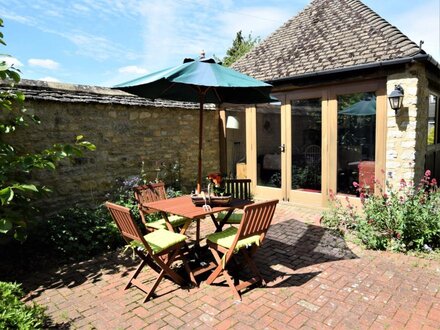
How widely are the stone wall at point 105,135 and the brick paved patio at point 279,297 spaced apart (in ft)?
6.87

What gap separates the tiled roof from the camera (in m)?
5.86

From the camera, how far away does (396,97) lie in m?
5.26

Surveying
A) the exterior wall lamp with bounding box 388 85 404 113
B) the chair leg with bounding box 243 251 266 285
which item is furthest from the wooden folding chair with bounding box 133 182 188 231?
the exterior wall lamp with bounding box 388 85 404 113

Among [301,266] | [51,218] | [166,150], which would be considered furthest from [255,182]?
[51,218]

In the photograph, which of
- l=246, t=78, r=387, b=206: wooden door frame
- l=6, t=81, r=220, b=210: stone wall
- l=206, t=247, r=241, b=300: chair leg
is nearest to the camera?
l=206, t=247, r=241, b=300: chair leg

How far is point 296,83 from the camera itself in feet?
21.9

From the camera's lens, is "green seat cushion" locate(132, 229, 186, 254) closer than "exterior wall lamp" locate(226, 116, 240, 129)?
Yes

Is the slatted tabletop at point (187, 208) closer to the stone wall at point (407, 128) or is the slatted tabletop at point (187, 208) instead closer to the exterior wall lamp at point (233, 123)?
the stone wall at point (407, 128)

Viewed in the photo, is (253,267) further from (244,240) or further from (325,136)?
(325,136)

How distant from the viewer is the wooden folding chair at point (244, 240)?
3188 millimetres

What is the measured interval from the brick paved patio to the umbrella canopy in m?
2.75

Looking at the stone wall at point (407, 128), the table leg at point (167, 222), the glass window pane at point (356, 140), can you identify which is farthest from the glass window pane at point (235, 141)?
the table leg at point (167, 222)

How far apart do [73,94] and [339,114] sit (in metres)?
5.20

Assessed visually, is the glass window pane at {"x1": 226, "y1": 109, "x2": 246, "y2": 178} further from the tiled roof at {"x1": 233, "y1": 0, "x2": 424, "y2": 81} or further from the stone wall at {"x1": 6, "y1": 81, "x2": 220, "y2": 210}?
the tiled roof at {"x1": 233, "y1": 0, "x2": 424, "y2": 81}
